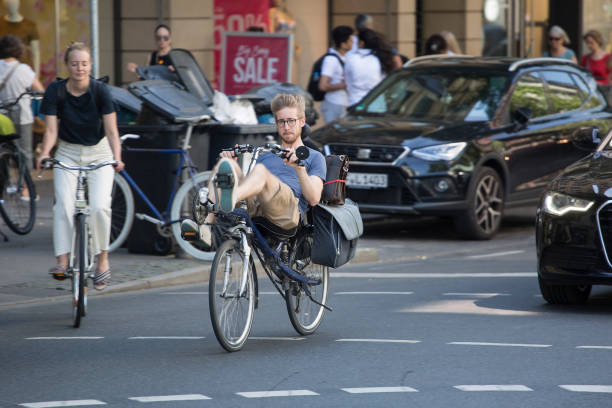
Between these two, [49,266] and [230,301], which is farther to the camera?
[49,266]

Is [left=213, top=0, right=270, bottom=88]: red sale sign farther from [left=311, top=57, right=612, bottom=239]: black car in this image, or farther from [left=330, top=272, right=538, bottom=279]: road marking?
[left=330, top=272, right=538, bottom=279]: road marking

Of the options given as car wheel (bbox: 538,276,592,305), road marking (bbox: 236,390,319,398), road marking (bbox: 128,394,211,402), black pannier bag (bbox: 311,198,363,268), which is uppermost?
black pannier bag (bbox: 311,198,363,268)

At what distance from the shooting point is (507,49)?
82.8 feet

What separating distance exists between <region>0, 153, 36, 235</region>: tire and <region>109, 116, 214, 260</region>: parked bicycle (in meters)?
1.41

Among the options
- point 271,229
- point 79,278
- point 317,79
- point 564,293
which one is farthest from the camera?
point 317,79

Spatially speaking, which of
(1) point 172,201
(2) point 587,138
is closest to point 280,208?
(2) point 587,138

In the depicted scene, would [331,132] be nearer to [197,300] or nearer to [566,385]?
[197,300]

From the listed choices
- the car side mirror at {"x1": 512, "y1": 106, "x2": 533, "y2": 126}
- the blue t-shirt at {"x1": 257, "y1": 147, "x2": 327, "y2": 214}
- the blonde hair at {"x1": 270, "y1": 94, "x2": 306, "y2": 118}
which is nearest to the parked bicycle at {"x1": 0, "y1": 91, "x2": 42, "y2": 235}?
the car side mirror at {"x1": 512, "y1": 106, "x2": 533, "y2": 126}

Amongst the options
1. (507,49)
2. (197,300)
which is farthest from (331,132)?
(507,49)

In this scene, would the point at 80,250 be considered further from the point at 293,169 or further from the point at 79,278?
the point at 293,169

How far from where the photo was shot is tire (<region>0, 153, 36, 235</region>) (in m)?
12.5

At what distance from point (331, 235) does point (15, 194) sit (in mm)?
5831

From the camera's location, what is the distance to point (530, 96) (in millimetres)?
13961

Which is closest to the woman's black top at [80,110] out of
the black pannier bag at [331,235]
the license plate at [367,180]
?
the black pannier bag at [331,235]
